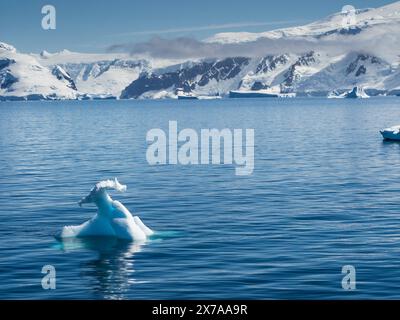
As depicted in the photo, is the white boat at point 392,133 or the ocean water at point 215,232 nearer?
the ocean water at point 215,232

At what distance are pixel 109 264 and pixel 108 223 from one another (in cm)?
612

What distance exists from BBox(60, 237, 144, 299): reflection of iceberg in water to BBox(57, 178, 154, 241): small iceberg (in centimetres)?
43

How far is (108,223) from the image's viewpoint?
40250 millimetres

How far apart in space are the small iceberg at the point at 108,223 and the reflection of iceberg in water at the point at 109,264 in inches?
→ 16.9

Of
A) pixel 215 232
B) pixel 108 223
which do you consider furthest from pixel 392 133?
pixel 108 223

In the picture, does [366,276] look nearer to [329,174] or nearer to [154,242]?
[154,242]

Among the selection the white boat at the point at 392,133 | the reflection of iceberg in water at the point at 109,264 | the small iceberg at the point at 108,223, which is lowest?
the reflection of iceberg in water at the point at 109,264

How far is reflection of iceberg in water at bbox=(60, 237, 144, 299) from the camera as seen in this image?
1180 inches

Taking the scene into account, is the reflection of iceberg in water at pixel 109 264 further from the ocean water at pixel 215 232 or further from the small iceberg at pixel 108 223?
the small iceberg at pixel 108 223

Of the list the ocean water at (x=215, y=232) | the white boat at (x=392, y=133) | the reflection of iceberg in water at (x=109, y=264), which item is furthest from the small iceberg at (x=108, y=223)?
the white boat at (x=392, y=133)

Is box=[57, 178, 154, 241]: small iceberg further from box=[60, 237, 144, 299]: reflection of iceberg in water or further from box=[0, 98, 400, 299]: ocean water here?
box=[0, 98, 400, 299]: ocean water

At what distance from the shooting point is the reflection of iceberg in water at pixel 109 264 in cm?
2998

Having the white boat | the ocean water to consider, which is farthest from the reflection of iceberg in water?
the white boat
